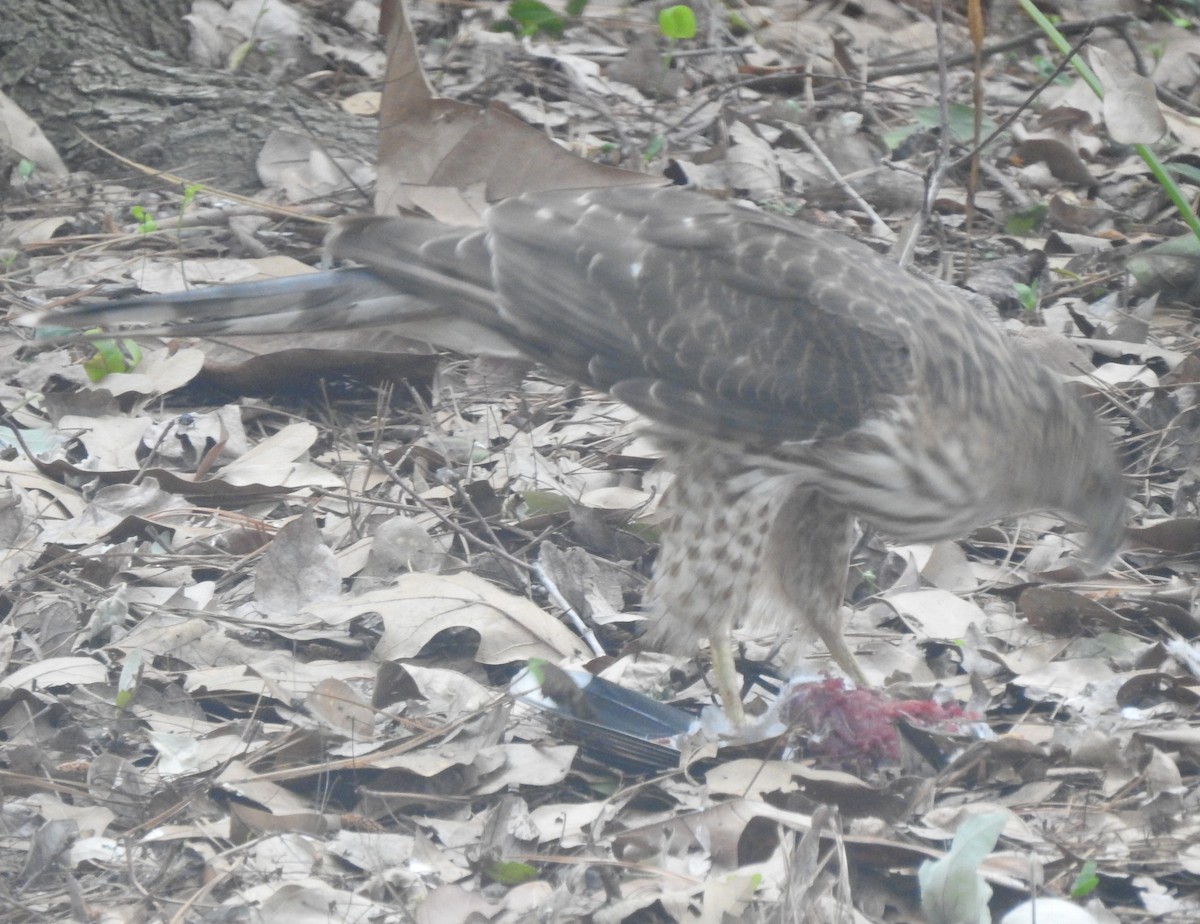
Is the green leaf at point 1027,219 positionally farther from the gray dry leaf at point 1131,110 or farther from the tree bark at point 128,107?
the tree bark at point 128,107

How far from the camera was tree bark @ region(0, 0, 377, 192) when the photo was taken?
5.71 meters

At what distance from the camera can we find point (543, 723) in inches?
134

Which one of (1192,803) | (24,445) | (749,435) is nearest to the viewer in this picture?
(1192,803)

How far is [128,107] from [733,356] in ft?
11.2

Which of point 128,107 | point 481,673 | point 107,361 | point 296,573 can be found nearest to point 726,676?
point 481,673

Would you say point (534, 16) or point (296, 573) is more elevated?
point (534, 16)

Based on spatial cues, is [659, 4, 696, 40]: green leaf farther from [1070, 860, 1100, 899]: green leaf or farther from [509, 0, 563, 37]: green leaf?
Result: [1070, 860, 1100, 899]: green leaf

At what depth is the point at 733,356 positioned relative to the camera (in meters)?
3.33

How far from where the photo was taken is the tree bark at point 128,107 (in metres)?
5.71

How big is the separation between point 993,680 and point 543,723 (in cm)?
114

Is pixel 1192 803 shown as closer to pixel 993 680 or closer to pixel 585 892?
pixel 993 680

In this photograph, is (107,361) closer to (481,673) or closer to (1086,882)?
(481,673)

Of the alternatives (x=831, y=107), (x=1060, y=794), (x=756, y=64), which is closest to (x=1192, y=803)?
(x=1060, y=794)

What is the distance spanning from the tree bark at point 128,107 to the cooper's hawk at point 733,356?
246 cm
